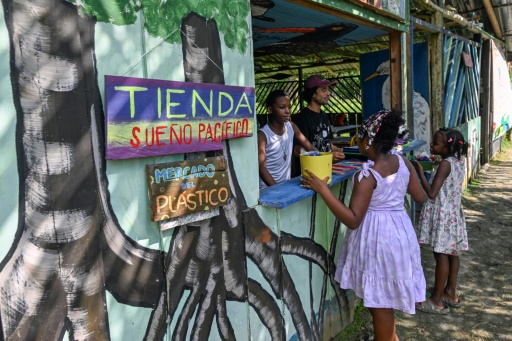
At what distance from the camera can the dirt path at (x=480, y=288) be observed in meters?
3.12

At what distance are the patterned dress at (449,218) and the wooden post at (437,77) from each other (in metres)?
2.81

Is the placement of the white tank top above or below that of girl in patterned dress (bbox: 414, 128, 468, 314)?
above

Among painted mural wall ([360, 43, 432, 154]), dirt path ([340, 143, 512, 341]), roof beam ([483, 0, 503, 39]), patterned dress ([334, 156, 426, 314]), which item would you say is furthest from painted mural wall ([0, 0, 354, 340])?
roof beam ([483, 0, 503, 39])

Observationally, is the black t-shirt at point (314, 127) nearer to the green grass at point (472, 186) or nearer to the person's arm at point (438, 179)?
the person's arm at point (438, 179)

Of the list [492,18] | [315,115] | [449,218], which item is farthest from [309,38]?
[492,18]

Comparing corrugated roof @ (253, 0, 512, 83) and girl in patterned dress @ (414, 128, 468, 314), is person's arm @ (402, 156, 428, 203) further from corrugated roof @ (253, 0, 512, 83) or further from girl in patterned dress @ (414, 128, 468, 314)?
corrugated roof @ (253, 0, 512, 83)

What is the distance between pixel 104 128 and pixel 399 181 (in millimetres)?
1669

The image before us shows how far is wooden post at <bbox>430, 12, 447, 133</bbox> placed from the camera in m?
5.90

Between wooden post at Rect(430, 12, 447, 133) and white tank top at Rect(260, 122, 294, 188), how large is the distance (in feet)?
12.4

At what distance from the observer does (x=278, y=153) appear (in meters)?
2.97

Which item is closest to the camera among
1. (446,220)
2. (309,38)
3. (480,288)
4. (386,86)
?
(446,220)

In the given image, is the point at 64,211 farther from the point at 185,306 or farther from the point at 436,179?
the point at 436,179

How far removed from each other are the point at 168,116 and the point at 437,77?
5.42 m

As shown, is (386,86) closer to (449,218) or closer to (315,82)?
(315,82)
